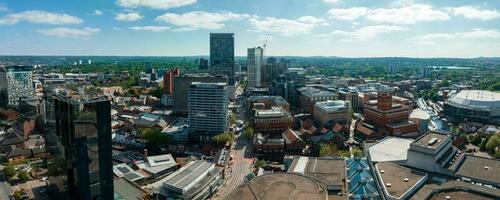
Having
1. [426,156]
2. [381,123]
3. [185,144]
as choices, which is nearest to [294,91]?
[381,123]

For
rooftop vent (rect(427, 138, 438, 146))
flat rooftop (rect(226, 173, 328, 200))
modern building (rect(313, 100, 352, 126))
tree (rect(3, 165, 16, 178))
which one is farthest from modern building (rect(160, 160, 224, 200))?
modern building (rect(313, 100, 352, 126))

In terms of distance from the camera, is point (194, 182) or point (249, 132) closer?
point (194, 182)

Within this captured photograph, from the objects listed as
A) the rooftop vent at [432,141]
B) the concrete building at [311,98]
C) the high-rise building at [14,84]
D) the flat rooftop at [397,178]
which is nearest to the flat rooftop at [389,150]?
the flat rooftop at [397,178]

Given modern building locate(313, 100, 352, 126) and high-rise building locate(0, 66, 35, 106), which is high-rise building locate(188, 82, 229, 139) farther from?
high-rise building locate(0, 66, 35, 106)

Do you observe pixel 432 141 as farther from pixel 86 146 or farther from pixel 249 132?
pixel 86 146

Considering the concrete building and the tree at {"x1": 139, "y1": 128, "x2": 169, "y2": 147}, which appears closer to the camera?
the tree at {"x1": 139, "y1": 128, "x2": 169, "y2": 147}

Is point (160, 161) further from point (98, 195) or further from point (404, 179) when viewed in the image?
point (404, 179)

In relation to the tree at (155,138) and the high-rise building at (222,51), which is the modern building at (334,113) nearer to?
the tree at (155,138)

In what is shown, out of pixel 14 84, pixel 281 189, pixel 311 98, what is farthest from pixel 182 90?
pixel 281 189
